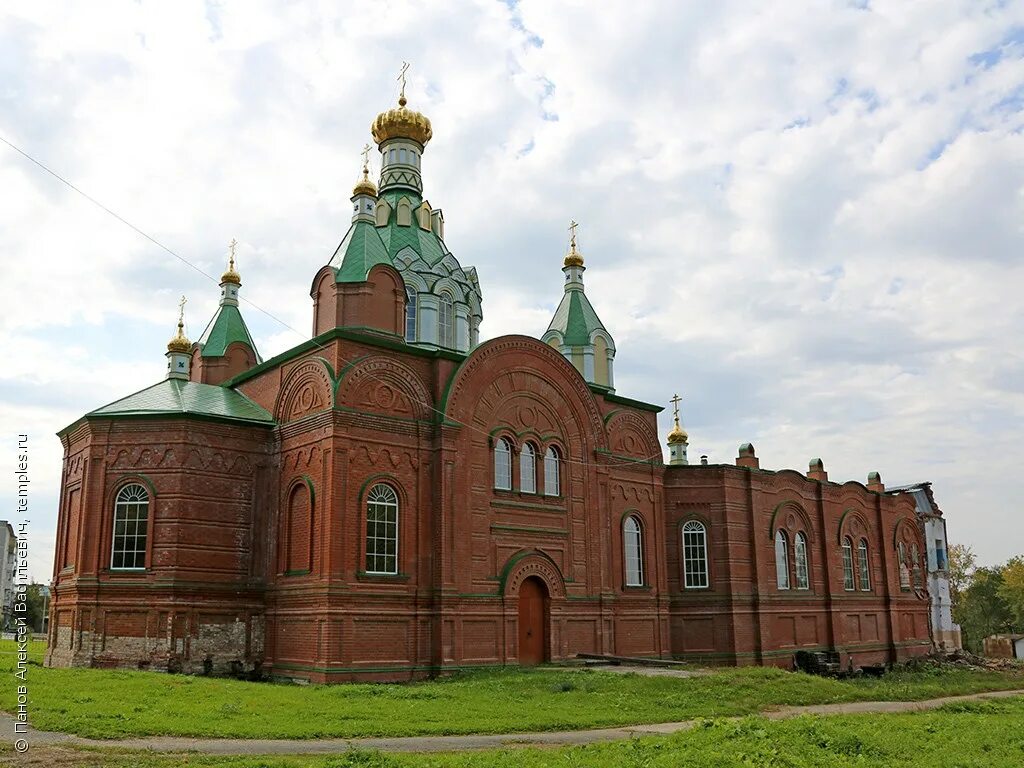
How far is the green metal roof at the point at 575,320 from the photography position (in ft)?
95.0

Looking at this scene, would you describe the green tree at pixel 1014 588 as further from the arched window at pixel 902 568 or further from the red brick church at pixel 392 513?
the red brick church at pixel 392 513

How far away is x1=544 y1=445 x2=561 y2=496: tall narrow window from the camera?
77.2 feet

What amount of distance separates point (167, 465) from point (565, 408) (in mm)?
10014

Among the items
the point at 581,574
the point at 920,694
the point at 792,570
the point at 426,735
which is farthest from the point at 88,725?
the point at 792,570

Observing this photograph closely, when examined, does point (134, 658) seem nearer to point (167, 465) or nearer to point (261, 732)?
point (167, 465)

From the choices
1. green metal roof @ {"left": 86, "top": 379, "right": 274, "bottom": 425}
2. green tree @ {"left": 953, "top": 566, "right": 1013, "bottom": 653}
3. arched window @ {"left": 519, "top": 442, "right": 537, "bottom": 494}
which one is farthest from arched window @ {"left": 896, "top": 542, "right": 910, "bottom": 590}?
green tree @ {"left": 953, "top": 566, "right": 1013, "bottom": 653}

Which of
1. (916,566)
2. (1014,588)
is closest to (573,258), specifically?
(916,566)

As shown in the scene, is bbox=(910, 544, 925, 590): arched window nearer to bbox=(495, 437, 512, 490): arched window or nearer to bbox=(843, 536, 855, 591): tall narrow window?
bbox=(843, 536, 855, 591): tall narrow window

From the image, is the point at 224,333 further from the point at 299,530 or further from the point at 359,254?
the point at 299,530

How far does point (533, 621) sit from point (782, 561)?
10.9 metres

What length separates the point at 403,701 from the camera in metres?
15.6

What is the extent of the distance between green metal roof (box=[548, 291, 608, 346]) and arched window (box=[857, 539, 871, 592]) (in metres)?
13.1

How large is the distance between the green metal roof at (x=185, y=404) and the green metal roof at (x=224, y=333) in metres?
5.29

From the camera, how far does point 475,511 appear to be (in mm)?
21312
